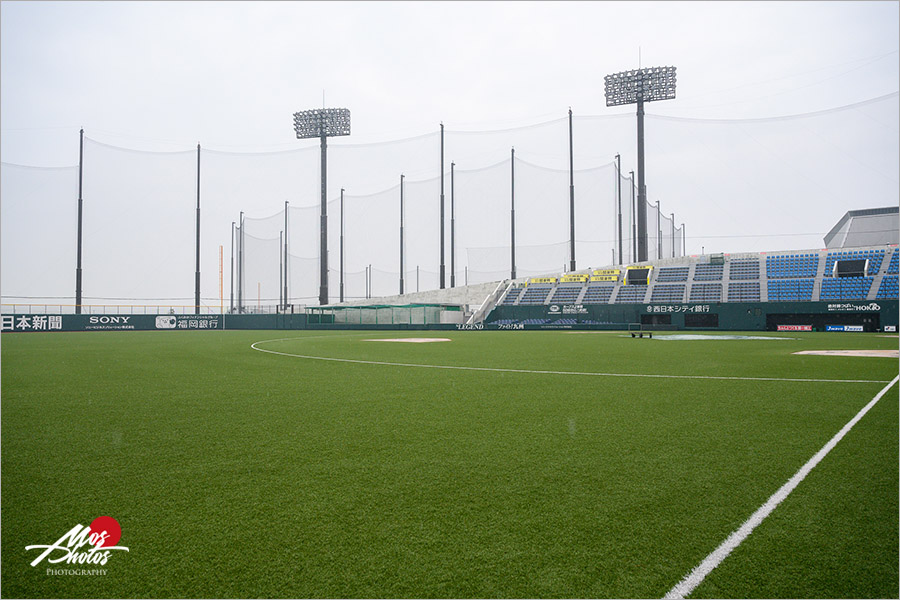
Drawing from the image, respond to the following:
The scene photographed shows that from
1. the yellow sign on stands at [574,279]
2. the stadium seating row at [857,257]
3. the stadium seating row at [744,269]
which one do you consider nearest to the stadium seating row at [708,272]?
the stadium seating row at [744,269]

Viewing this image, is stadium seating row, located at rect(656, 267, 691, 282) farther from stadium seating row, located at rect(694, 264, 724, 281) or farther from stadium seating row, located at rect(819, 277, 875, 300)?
stadium seating row, located at rect(819, 277, 875, 300)

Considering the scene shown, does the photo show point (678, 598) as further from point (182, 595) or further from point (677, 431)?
point (677, 431)

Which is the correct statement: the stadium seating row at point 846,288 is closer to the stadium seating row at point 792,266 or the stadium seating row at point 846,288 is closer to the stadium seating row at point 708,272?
the stadium seating row at point 792,266

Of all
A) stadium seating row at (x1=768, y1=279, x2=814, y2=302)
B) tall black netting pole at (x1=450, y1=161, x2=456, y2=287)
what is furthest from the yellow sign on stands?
tall black netting pole at (x1=450, y1=161, x2=456, y2=287)

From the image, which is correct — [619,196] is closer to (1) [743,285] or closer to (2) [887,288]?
(1) [743,285]

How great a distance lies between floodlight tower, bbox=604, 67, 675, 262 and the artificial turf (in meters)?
38.7

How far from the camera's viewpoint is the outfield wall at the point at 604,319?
1320 inches

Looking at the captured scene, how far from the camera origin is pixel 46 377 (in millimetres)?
9523

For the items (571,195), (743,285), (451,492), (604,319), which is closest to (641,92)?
(571,195)

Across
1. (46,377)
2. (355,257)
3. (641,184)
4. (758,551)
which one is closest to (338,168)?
(355,257)

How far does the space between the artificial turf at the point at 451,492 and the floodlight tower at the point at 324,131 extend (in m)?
48.2

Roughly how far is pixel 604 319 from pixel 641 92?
19390 millimetres

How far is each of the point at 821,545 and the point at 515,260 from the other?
5551cm

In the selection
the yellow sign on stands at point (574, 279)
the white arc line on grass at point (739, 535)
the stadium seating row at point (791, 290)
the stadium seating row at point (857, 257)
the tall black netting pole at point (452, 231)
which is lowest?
the white arc line on grass at point (739, 535)
